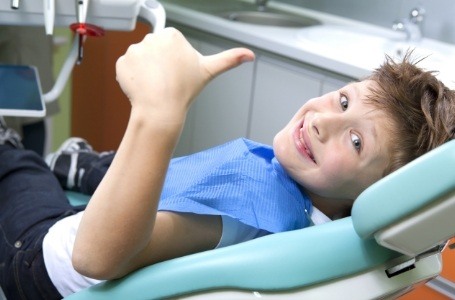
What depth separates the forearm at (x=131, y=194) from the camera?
0.99 meters

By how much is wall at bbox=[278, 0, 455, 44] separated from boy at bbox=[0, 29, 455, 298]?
135cm

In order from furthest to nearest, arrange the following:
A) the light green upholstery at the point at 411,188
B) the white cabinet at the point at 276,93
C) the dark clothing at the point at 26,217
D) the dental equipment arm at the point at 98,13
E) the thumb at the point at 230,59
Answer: the white cabinet at the point at 276,93 → the dental equipment arm at the point at 98,13 → the dark clothing at the point at 26,217 → the thumb at the point at 230,59 → the light green upholstery at the point at 411,188

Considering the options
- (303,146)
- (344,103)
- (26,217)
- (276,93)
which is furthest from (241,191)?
(276,93)

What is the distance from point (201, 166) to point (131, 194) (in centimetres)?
40

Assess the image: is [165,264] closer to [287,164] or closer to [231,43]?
[287,164]

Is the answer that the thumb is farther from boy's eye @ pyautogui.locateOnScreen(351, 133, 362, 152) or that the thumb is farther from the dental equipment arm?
the dental equipment arm

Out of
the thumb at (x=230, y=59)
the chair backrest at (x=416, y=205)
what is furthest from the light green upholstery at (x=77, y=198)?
the chair backrest at (x=416, y=205)

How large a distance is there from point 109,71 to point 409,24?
1.22 metres

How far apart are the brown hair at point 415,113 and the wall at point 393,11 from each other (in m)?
1.38

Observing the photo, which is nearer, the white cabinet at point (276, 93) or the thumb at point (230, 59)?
the thumb at point (230, 59)

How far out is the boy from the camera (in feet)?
3.27

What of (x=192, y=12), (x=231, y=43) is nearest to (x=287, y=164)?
(x=231, y=43)

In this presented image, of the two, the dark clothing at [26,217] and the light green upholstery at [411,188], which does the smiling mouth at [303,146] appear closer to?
the light green upholstery at [411,188]

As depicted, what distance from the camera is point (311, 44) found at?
2.33 m
